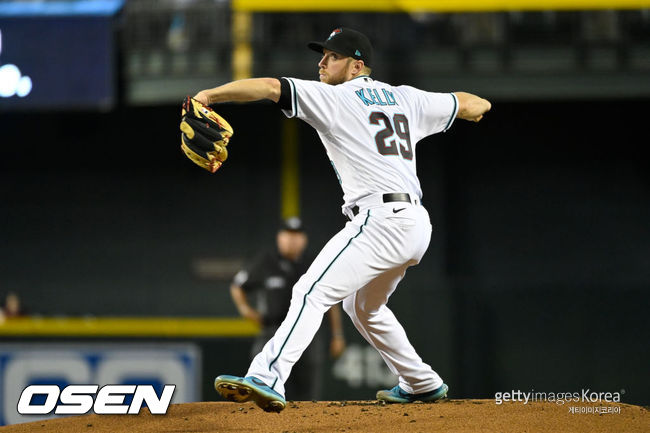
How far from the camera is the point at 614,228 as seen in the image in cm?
943

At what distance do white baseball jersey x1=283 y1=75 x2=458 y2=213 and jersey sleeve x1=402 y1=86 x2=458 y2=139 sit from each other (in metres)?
0.09

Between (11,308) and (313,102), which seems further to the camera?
(11,308)

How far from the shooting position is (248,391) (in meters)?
3.49

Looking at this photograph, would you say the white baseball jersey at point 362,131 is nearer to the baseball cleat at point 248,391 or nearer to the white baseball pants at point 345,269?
the white baseball pants at point 345,269

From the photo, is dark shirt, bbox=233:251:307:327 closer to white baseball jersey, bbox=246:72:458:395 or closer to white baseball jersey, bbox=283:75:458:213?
white baseball jersey, bbox=246:72:458:395

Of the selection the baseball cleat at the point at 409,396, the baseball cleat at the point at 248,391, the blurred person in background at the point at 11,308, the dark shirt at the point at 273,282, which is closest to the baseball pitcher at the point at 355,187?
the baseball cleat at the point at 248,391

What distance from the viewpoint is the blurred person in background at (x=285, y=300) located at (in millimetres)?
6586

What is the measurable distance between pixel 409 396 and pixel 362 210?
3.54 ft

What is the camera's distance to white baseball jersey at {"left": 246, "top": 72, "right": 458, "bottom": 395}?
3664 mm

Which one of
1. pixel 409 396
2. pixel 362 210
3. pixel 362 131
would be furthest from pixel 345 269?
pixel 409 396

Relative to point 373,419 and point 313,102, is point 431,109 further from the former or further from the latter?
point 373,419

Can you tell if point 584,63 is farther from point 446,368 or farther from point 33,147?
point 33,147

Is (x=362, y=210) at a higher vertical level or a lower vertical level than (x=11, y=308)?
higher

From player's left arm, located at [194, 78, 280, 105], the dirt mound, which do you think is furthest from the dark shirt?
player's left arm, located at [194, 78, 280, 105]
